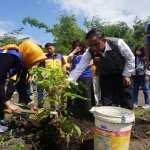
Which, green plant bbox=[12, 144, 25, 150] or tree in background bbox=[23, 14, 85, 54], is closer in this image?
green plant bbox=[12, 144, 25, 150]

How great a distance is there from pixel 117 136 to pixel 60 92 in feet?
2.46

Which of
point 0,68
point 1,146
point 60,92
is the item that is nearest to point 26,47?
point 0,68

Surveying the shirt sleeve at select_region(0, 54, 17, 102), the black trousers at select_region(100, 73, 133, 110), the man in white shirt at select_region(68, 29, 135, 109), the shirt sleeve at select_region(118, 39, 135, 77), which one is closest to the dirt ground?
the black trousers at select_region(100, 73, 133, 110)

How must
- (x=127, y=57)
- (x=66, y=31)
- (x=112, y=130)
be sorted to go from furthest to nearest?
(x=66, y=31) < (x=127, y=57) < (x=112, y=130)

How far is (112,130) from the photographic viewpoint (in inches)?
85.4

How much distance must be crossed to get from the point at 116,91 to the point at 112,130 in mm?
1352

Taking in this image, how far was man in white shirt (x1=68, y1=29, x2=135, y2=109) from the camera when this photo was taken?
9.94 ft

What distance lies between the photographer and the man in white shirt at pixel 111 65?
303cm

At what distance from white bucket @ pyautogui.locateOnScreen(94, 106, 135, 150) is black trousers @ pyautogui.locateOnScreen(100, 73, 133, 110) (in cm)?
109

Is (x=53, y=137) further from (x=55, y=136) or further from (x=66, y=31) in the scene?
(x=66, y=31)

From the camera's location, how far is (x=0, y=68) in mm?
2488

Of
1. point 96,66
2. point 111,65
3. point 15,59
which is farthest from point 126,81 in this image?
point 15,59

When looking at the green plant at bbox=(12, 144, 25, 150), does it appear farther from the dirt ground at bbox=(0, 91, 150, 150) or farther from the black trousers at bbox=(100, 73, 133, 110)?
the black trousers at bbox=(100, 73, 133, 110)

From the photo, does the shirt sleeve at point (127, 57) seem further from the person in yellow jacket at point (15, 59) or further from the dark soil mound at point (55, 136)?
the person in yellow jacket at point (15, 59)
